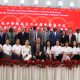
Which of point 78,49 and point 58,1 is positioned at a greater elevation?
point 58,1

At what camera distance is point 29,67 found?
10.9 meters

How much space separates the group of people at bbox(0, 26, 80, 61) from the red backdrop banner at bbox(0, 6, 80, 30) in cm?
161

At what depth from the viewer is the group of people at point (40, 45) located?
1192 centimetres

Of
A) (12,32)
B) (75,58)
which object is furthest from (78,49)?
(12,32)

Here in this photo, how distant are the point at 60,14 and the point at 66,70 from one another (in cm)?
437

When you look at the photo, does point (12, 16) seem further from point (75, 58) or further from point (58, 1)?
point (75, 58)

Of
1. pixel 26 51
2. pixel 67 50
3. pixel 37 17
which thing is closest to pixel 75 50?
pixel 67 50

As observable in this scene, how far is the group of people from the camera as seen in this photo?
11922 mm

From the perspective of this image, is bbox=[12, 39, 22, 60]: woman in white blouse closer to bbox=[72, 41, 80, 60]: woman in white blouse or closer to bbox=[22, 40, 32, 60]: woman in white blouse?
bbox=[22, 40, 32, 60]: woman in white blouse

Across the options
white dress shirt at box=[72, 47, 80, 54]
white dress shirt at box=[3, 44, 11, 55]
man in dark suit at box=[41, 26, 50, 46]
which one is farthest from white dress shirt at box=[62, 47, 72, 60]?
white dress shirt at box=[3, 44, 11, 55]

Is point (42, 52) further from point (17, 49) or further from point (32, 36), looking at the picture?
point (32, 36)

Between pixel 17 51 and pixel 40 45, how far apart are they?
973 millimetres

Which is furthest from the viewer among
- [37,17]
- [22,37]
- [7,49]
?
[37,17]

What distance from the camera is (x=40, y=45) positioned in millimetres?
12508
